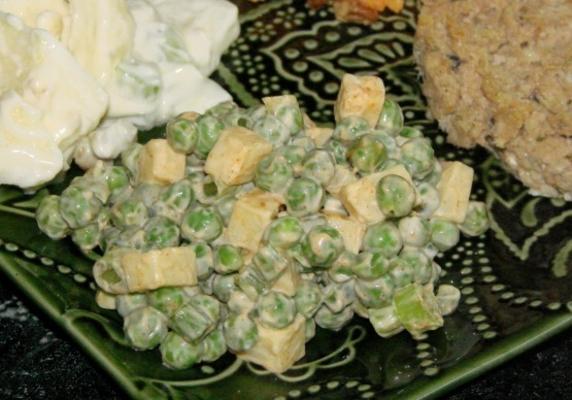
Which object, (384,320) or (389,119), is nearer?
(384,320)

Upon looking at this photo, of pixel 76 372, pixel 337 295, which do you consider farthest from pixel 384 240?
pixel 76 372

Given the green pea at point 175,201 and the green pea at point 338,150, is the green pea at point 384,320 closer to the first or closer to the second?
the green pea at point 338,150

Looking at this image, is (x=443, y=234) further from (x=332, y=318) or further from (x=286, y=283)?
(x=286, y=283)

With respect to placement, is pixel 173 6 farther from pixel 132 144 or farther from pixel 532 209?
pixel 532 209

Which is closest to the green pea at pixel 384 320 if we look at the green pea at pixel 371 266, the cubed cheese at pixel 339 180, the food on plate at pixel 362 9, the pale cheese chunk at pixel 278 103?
the green pea at pixel 371 266

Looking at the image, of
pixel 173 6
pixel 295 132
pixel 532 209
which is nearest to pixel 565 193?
pixel 532 209
